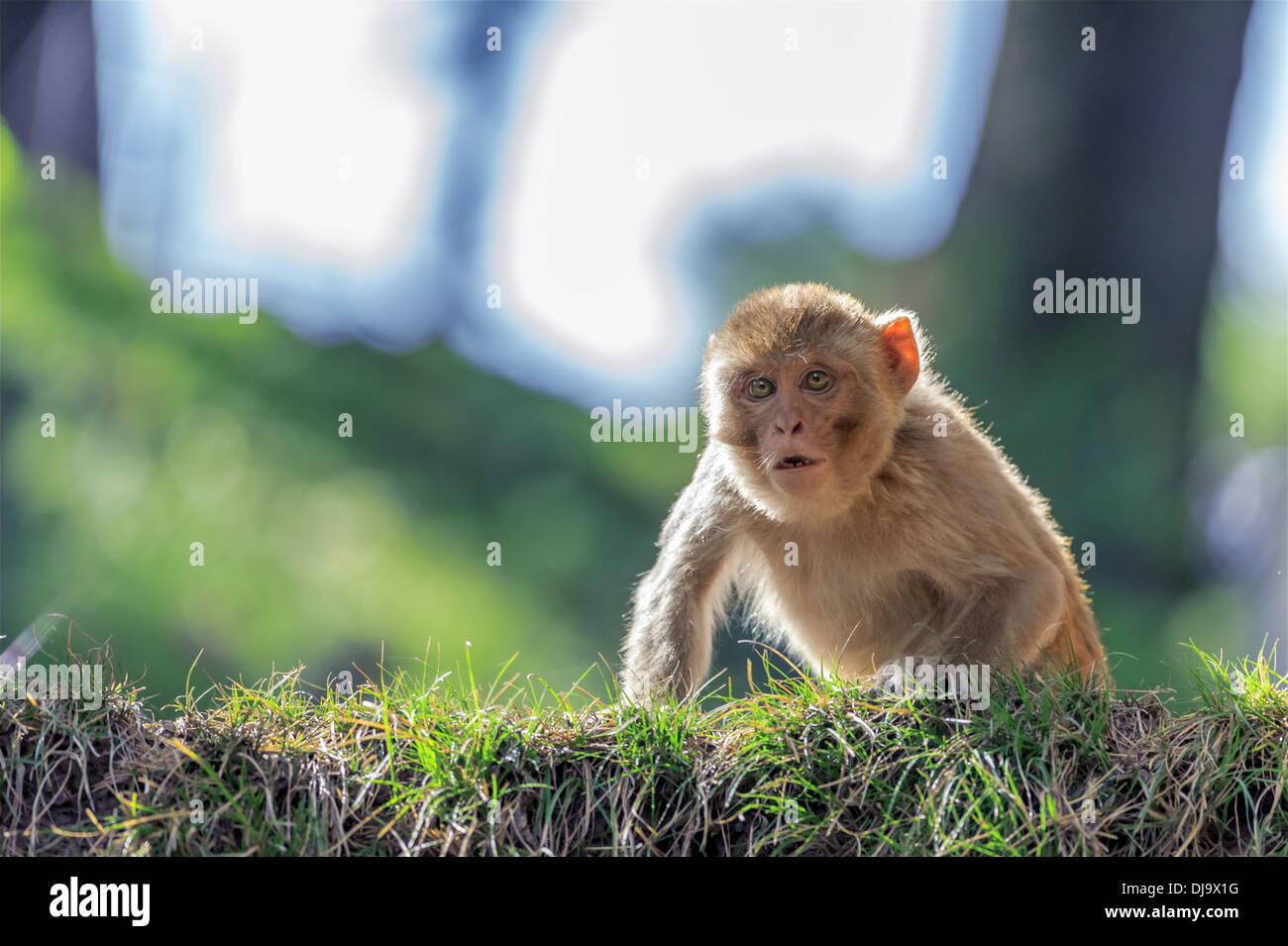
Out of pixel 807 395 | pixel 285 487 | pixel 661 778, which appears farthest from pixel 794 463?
pixel 285 487

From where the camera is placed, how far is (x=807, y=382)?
4.88 metres

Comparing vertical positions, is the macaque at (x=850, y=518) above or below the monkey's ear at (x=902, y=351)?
below

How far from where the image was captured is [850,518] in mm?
5066

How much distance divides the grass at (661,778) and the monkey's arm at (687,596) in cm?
115

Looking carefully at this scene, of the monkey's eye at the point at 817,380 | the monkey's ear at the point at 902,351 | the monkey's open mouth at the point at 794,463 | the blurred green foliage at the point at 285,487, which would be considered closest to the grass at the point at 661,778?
the monkey's open mouth at the point at 794,463

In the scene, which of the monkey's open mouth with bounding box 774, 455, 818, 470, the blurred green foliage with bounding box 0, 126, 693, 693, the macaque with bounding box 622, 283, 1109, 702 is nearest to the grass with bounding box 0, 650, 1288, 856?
the macaque with bounding box 622, 283, 1109, 702

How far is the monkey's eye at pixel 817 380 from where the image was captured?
15.9 feet

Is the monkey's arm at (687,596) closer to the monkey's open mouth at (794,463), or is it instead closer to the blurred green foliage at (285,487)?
the monkey's open mouth at (794,463)

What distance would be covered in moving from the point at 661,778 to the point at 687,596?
159cm
